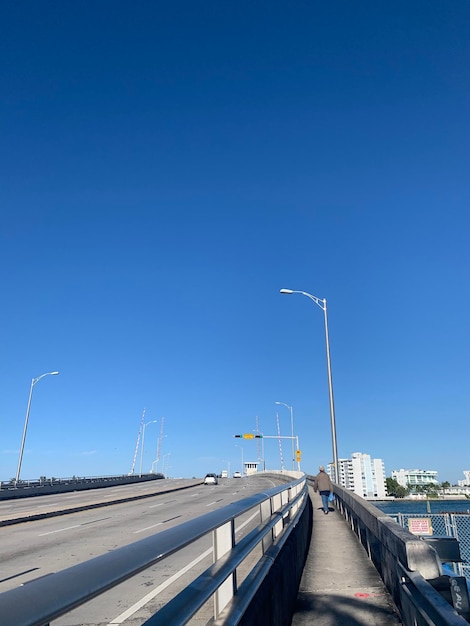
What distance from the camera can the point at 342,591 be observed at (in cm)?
734

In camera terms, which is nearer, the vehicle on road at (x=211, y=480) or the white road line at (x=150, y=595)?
the white road line at (x=150, y=595)

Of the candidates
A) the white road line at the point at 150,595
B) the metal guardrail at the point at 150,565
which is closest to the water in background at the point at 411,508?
the white road line at the point at 150,595

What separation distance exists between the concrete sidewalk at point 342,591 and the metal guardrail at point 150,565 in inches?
48.5

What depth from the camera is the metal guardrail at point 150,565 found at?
63.2 inches

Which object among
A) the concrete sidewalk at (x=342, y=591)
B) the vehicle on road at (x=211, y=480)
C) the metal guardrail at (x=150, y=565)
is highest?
the vehicle on road at (x=211, y=480)

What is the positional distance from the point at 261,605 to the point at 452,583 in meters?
1.90

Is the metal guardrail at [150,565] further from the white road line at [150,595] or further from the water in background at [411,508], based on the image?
the water in background at [411,508]

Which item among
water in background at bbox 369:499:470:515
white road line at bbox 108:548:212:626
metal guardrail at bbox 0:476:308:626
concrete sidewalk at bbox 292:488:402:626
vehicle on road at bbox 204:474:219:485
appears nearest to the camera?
metal guardrail at bbox 0:476:308:626

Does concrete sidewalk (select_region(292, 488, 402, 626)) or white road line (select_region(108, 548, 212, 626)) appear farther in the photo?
white road line (select_region(108, 548, 212, 626))

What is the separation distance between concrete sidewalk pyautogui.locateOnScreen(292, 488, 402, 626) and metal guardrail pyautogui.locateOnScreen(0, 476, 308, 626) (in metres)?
1.23

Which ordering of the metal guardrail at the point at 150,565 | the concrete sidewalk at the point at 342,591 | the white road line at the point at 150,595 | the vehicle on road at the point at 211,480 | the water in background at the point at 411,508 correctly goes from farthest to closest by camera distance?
the vehicle on road at the point at 211,480, the water in background at the point at 411,508, the white road line at the point at 150,595, the concrete sidewalk at the point at 342,591, the metal guardrail at the point at 150,565

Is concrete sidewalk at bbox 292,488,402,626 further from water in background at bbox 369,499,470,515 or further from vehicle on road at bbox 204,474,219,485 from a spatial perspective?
vehicle on road at bbox 204,474,219,485

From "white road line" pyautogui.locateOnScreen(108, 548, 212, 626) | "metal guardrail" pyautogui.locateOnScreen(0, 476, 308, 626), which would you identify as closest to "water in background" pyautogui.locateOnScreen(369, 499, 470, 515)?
"white road line" pyautogui.locateOnScreen(108, 548, 212, 626)

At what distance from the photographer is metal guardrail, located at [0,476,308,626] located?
1.60m
